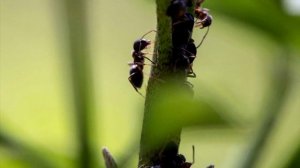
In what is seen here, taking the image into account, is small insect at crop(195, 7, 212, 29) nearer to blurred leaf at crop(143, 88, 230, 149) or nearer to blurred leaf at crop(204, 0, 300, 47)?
blurred leaf at crop(204, 0, 300, 47)

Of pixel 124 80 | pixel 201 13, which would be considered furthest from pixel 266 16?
pixel 124 80

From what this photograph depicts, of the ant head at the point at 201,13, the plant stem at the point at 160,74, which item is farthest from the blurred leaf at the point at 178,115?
the ant head at the point at 201,13

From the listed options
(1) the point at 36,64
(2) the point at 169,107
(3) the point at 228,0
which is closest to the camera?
(2) the point at 169,107

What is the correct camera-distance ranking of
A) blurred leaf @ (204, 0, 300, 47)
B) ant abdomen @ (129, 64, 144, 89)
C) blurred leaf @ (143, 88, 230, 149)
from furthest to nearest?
ant abdomen @ (129, 64, 144, 89) < blurred leaf @ (204, 0, 300, 47) < blurred leaf @ (143, 88, 230, 149)

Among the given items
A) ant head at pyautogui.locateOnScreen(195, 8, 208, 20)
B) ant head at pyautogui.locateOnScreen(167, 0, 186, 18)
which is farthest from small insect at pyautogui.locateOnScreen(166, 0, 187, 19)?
ant head at pyautogui.locateOnScreen(195, 8, 208, 20)

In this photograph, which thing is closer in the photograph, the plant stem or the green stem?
the plant stem

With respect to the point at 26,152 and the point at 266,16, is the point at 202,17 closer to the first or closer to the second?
the point at 266,16

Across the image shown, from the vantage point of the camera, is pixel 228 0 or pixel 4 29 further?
pixel 4 29

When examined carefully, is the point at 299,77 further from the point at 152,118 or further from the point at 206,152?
the point at 206,152

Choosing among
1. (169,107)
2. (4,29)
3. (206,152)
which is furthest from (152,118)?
(4,29)
